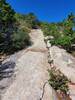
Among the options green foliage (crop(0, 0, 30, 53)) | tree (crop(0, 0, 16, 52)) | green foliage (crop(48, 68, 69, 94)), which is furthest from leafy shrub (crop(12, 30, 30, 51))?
green foliage (crop(48, 68, 69, 94))

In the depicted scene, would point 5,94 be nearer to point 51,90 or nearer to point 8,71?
point 51,90

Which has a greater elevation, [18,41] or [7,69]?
[18,41]

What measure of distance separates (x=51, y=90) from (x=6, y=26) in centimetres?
1504

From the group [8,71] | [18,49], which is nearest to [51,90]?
[8,71]

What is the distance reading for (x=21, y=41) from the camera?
84.9 ft

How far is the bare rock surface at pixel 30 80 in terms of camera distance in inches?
472

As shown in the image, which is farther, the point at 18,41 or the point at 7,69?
the point at 18,41

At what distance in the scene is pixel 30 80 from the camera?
14180 mm

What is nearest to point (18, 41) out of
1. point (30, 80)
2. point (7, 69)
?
point (7, 69)

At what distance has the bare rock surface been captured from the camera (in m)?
12.0

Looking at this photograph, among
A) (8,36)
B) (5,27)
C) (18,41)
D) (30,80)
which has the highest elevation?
(5,27)

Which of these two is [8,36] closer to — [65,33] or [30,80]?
[65,33]

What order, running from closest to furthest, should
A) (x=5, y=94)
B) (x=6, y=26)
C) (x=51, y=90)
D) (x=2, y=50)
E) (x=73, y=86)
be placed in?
(x=5, y=94)
(x=51, y=90)
(x=73, y=86)
(x=2, y=50)
(x=6, y=26)

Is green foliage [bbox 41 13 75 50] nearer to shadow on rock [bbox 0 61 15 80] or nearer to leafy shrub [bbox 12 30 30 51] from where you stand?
leafy shrub [bbox 12 30 30 51]
